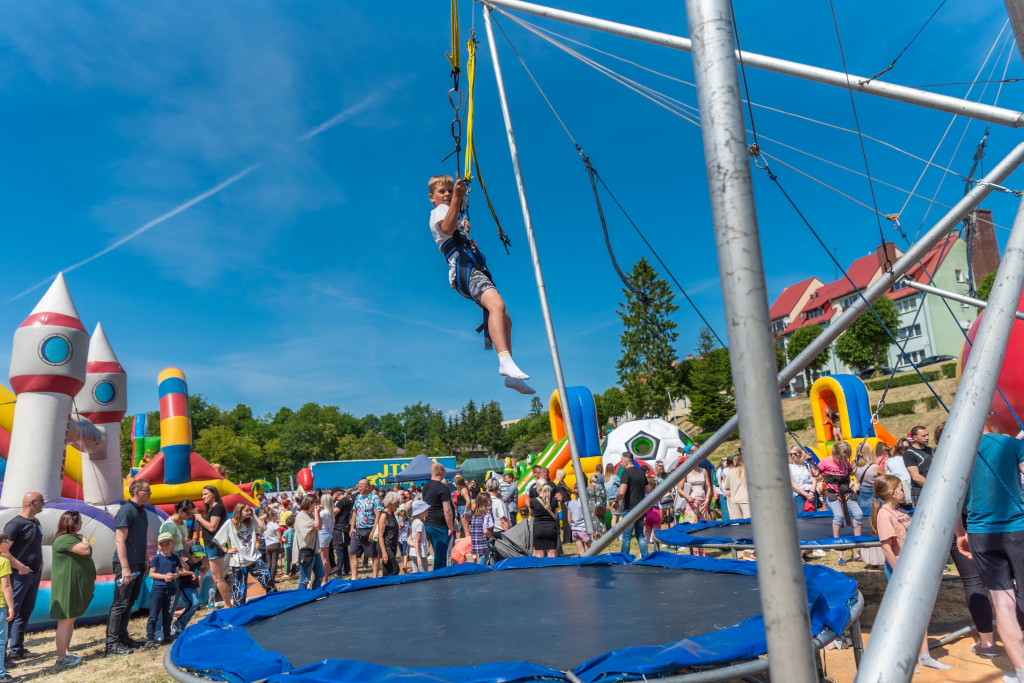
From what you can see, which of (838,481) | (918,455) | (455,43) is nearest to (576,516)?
(838,481)

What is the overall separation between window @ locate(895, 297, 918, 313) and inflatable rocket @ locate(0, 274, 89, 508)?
1648 inches

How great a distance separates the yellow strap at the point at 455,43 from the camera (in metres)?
3.95

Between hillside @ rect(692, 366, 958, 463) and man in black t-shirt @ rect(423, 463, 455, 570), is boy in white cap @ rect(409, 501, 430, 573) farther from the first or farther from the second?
hillside @ rect(692, 366, 958, 463)

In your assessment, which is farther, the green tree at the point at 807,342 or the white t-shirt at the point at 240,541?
the green tree at the point at 807,342

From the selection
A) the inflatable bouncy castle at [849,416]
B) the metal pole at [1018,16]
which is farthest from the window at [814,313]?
the metal pole at [1018,16]

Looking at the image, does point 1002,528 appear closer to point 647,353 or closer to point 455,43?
point 455,43

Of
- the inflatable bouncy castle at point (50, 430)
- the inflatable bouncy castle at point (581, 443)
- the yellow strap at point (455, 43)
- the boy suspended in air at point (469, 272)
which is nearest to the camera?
the boy suspended in air at point (469, 272)

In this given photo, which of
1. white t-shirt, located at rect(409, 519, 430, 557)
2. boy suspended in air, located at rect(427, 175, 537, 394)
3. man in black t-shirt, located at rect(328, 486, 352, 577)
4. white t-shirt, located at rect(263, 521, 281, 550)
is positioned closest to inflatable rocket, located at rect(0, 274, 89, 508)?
white t-shirt, located at rect(263, 521, 281, 550)

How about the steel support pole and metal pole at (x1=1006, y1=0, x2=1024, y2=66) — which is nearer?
the steel support pole

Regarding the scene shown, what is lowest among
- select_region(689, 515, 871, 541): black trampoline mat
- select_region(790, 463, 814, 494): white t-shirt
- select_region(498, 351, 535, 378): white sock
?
select_region(689, 515, 871, 541): black trampoline mat

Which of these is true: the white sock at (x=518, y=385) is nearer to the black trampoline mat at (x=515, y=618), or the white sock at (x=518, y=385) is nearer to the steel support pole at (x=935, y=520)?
the black trampoline mat at (x=515, y=618)

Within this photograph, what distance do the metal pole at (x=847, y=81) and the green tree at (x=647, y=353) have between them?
36.8m

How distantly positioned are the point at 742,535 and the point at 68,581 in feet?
18.1

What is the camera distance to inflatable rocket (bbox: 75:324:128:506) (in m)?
8.02
